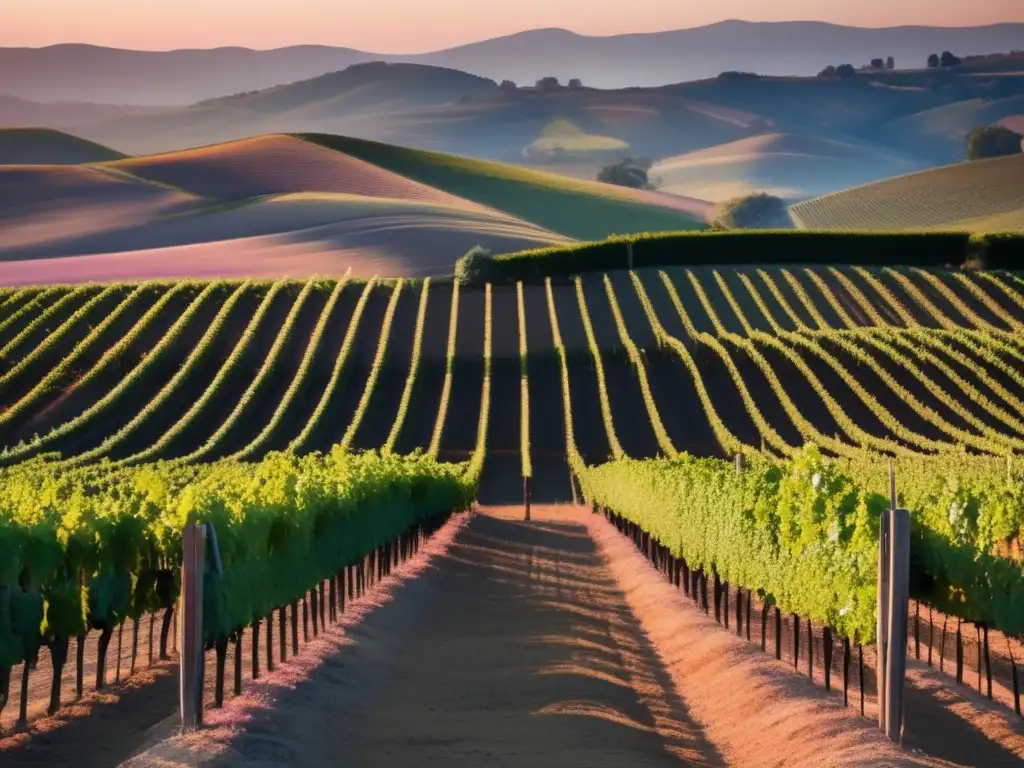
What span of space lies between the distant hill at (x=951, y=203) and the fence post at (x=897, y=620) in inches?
5823

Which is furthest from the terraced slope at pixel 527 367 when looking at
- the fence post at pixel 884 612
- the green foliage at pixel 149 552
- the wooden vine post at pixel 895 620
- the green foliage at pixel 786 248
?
the wooden vine post at pixel 895 620

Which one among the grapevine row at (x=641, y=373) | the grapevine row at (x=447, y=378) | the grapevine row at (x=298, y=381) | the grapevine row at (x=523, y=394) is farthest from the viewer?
the grapevine row at (x=447, y=378)

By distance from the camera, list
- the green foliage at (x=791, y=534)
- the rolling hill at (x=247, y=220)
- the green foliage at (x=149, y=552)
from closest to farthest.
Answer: the green foliage at (x=149, y=552)
the green foliage at (x=791, y=534)
the rolling hill at (x=247, y=220)

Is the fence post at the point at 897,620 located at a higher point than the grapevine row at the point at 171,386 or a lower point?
lower

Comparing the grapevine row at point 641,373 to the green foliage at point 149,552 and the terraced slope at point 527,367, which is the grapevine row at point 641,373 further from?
the green foliage at point 149,552

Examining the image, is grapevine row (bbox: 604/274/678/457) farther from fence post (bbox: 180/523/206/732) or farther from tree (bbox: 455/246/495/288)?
fence post (bbox: 180/523/206/732)

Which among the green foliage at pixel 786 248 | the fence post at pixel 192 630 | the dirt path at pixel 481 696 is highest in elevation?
the green foliage at pixel 786 248

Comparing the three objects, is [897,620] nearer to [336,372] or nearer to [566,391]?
[566,391]

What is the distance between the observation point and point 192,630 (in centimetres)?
1934

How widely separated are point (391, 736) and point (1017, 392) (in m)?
66.1

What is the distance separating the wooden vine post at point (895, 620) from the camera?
731 inches

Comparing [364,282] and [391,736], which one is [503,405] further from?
[391,736]

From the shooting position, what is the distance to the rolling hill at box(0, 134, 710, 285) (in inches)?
4988

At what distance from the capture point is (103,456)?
7725cm
